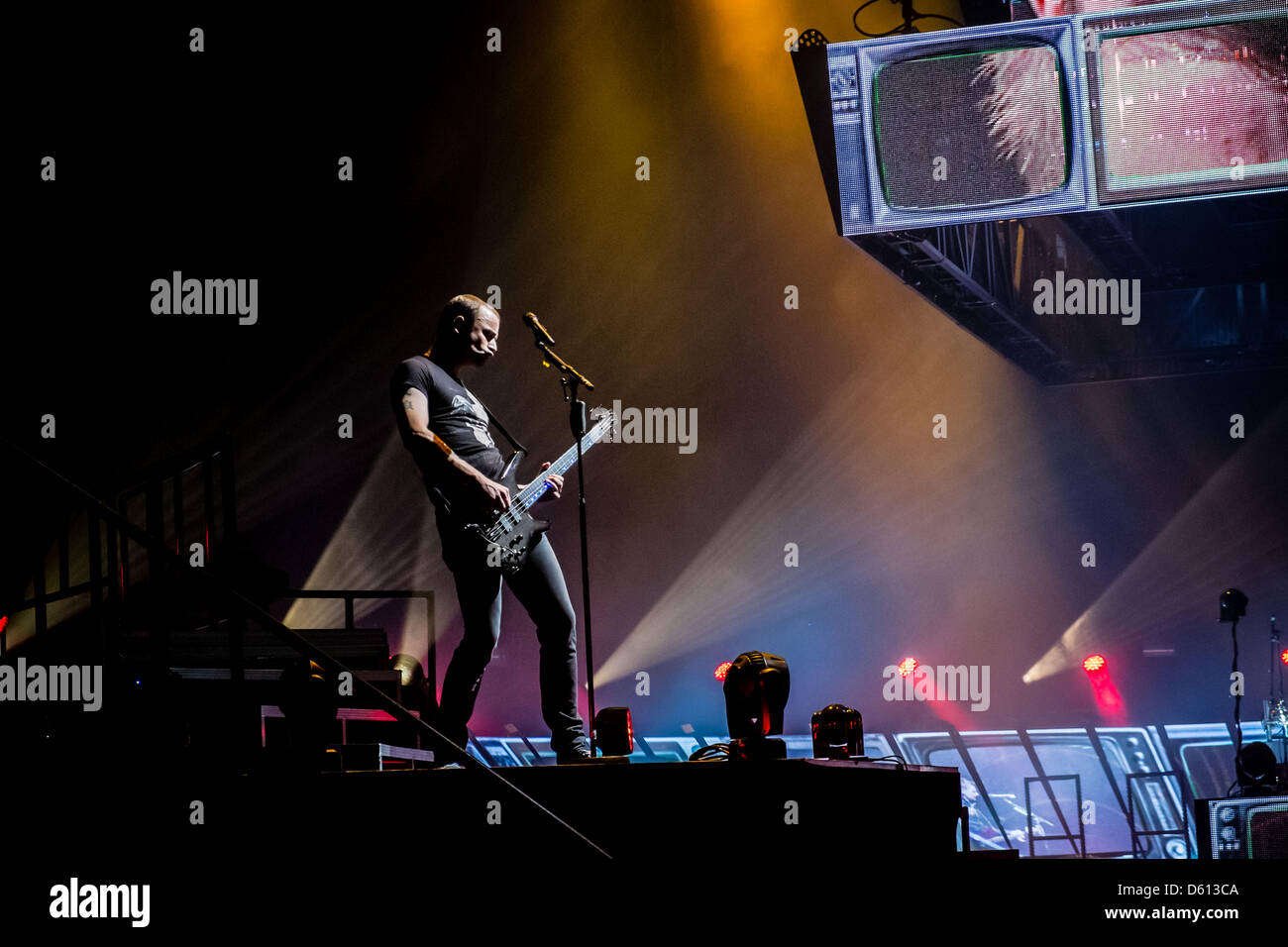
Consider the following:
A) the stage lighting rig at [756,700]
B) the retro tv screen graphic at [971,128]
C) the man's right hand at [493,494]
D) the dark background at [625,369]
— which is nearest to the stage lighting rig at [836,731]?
the stage lighting rig at [756,700]

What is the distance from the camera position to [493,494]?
3.56 metres

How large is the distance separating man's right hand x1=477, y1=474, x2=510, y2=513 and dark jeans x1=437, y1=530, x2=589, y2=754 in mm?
154

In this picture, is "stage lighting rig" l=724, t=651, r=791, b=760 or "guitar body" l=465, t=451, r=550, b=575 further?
"guitar body" l=465, t=451, r=550, b=575

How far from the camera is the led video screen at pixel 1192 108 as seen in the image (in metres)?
4.90

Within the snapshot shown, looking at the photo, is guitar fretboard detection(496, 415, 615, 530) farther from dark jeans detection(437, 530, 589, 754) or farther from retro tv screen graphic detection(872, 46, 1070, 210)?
retro tv screen graphic detection(872, 46, 1070, 210)

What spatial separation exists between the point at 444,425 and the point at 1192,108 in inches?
136

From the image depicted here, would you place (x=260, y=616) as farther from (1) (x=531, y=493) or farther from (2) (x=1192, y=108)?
(2) (x=1192, y=108)

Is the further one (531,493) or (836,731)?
(531,493)

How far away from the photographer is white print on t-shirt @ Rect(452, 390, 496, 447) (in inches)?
149

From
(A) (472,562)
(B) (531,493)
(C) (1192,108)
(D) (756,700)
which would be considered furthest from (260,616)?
(C) (1192,108)

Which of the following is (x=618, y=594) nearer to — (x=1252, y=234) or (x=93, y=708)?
(x=1252, y=234)

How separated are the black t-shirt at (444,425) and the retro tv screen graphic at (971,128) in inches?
93.5

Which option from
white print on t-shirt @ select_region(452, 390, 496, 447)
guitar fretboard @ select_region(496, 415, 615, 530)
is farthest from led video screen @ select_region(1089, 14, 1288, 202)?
white print on t-shirt @ select_region(452, 390, 496, 447)

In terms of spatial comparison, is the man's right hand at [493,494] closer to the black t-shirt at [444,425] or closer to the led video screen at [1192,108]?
the black t-shirt at [444,425]
